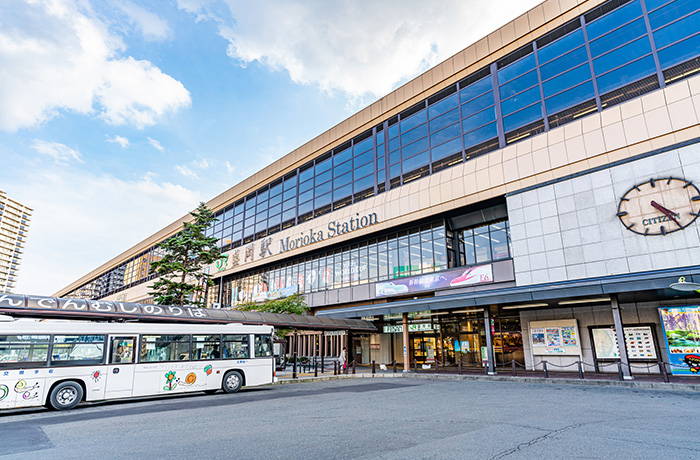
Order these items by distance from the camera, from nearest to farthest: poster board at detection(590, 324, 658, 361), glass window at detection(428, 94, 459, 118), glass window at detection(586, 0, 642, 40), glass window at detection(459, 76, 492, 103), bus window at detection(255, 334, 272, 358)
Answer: bus window at detection(255, 334, 272, 358) → poster board at detection(590, 324, 658, 361) → glass window at detection(586, 0, 642, 40) → glass window at detection(459, 76, 492, 103) → glass window at detection(428, 94, 459, 118)

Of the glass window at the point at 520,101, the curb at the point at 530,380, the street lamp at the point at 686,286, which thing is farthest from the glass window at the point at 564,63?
the curb at the point at 530,380

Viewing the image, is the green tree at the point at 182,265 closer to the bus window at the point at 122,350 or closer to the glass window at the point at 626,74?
the bus window at the point at 122,350

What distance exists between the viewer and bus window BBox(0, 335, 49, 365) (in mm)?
11625

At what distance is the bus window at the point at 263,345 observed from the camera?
17438 millimetres

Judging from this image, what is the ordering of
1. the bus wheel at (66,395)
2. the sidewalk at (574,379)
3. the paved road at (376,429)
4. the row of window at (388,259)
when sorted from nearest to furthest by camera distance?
the paved road at (376,429)
the bus wheel at (66,395)
the sidewalk at (574,379)
the row of window at (388,259)

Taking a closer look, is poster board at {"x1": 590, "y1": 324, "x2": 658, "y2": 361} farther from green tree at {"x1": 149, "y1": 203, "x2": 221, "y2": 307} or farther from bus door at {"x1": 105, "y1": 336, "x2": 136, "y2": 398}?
green tree at {"x1": 149, "y1": 203, "x2": 221, "y2": 307}

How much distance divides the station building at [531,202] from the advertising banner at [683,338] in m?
0.05

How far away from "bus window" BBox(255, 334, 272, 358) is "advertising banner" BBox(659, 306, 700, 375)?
58.0 feet

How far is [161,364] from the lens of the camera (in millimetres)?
14609

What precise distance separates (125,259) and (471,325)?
65.8 m

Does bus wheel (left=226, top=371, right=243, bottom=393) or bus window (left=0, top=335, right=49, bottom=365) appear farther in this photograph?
bus wheel (left=226, top=371, right=243, bottom=393)

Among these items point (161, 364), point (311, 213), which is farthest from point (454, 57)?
point (161, 364)

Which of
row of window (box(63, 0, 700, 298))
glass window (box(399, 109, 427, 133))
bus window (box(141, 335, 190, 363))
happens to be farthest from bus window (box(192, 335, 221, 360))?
glass window (box(399, 109, 427, 133))

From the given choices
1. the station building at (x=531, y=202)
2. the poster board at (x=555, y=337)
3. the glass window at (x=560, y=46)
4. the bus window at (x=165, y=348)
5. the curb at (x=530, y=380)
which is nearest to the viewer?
the bus window at (x=165, y=348)
